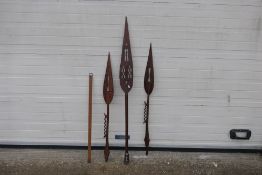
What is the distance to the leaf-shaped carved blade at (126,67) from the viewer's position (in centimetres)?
627

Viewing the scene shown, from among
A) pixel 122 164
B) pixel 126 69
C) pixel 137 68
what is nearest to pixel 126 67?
pixel 126 69

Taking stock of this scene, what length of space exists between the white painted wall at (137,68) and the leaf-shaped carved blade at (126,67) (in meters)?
0.12

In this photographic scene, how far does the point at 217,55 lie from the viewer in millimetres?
6461

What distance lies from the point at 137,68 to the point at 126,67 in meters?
0.23

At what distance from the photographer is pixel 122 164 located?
6.38 m

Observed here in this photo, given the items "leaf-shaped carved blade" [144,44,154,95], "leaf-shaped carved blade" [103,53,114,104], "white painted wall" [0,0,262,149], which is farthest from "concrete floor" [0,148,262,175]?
"leaf-shaped carved blade" [144,44,154,95]

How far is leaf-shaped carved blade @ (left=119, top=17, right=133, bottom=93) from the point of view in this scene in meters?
6.27

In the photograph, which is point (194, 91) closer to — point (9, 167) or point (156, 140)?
point (156, 140)

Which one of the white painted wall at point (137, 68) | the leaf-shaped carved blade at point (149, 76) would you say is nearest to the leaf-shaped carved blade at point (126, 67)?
the white painted wall at point (137, 68)

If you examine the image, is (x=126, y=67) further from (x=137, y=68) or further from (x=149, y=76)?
(x=149, y=76)

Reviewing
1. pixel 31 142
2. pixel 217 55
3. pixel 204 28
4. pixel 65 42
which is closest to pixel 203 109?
pixel 217 55

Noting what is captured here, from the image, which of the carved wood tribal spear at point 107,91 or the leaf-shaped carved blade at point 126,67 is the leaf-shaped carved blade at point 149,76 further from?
the carved wood tribal spear at point 107,91

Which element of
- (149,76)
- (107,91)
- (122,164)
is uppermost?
(149,76)

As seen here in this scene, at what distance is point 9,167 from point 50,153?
2.45 feet
